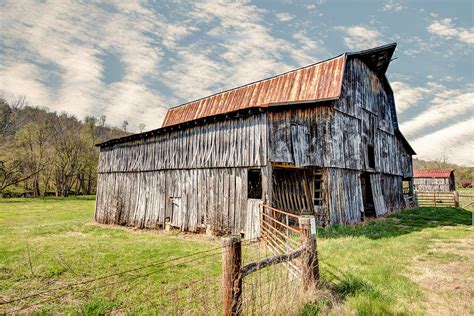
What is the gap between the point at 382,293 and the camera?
5.36 metres

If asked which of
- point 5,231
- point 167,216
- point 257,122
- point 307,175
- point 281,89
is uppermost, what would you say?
point 281,89

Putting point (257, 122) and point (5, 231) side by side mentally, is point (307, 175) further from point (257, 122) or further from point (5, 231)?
point (5, 231)

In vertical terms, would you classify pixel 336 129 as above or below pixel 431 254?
above

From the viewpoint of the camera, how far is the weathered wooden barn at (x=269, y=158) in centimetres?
1248

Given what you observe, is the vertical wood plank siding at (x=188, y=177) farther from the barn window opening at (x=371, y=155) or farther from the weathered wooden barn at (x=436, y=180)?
the weathered wooden barn at (x=436, y=180)

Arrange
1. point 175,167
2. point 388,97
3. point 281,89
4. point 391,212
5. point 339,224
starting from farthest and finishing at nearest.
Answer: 1. point 388,97
2. point 391,212
3. point 281,89
4. point 175,167
5. point 339,224

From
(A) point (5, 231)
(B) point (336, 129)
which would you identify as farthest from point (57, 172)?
(B) point (336, 129)

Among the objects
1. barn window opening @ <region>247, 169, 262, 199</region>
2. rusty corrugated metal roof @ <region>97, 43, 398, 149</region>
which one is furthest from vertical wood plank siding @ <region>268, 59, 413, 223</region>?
barn window opening @ <region>247, 169, 262, 199</region>

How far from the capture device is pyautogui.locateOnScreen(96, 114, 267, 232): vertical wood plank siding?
12.5 meters

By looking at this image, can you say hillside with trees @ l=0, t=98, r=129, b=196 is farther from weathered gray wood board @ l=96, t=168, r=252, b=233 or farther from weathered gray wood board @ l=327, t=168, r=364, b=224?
weathered gray wood board @ l=327, t=168, r=364, b=224

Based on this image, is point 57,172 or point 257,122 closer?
point 257,122

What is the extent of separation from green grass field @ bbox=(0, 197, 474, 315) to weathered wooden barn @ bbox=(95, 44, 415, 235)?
6.74 feet

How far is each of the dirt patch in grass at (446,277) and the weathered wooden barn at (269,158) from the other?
4.30 metres

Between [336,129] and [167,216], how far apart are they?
10539 mm
